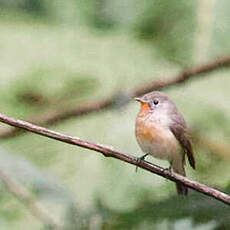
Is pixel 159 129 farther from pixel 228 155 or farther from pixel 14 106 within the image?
pixel 228 155

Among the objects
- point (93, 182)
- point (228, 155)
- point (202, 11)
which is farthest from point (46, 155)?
point (202, 11)

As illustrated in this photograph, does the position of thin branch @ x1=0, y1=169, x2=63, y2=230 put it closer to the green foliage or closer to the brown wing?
the green foliage

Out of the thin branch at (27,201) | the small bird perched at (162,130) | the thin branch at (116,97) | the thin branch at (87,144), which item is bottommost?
the small bird perched at (162,130)

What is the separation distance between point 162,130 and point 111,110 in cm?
42

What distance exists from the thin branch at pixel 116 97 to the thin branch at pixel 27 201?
3.0 inches

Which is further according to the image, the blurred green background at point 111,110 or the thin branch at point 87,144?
the blurred green background at point 111,110

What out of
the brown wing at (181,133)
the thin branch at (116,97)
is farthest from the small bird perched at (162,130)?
the thin branch at (116,97)

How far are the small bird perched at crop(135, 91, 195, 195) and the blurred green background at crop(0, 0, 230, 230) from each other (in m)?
0.04

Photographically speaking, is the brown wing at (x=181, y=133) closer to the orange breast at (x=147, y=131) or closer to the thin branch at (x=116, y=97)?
the orange breast at (x=147, y=131)

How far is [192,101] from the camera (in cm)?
159

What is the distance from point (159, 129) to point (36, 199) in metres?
0.56

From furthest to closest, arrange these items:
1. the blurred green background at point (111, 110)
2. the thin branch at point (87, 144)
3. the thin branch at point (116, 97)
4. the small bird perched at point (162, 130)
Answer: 1. the small bird perched at point (162, 130)
2. the thin branch at point (116, 97)
3. the blurred green background at point (111, 110)
4. the thin branch at point (87, 144)

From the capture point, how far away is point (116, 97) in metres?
1.37

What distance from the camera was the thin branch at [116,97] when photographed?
1.22 metres
